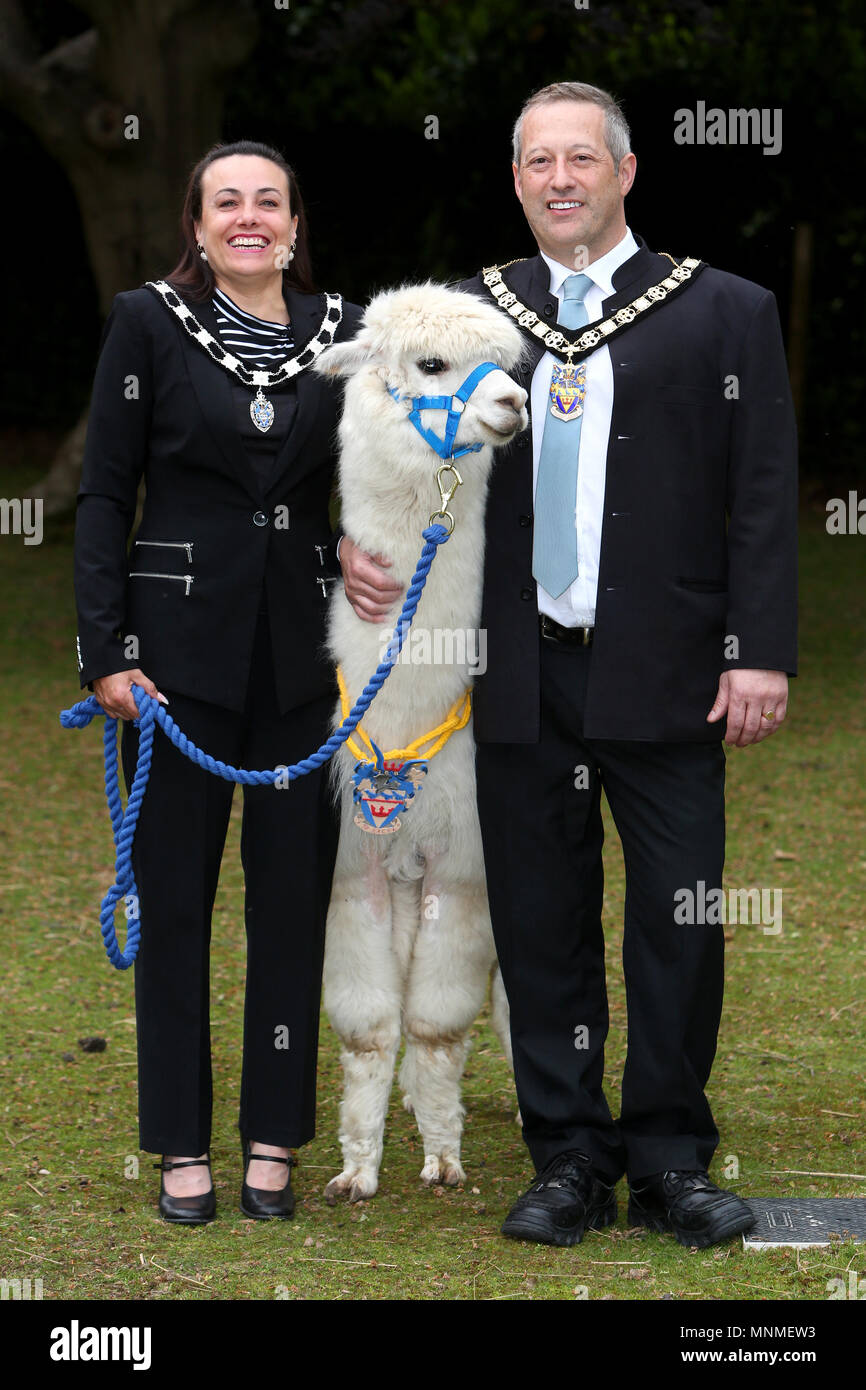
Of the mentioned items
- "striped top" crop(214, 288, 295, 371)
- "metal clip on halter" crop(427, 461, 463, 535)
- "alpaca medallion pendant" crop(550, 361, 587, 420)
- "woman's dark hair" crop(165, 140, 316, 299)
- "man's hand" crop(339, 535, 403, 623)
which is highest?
"woman's dark hair" crop(165, 140, 316, 299)

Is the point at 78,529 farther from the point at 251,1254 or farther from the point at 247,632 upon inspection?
the point at 251,1254

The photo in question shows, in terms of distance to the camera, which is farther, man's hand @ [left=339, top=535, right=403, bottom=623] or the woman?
man's hand @ [left=339, top=535, right=403, bottom=623]

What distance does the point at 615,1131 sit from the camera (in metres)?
3.55

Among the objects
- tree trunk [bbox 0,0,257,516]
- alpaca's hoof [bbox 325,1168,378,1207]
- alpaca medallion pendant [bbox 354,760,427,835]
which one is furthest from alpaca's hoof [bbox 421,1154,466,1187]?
tree trunk [bbox 0,0,257,516]

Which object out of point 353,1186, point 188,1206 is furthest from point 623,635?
point 188,1206

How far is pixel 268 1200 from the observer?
139 inches

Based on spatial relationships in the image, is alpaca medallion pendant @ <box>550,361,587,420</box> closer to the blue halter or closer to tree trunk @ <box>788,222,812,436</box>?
the blue halter

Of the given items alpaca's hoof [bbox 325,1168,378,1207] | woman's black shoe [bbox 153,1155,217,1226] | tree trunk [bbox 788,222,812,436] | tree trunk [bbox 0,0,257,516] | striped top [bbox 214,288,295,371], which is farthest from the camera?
tree trunk [bbox 788,222,812,436]

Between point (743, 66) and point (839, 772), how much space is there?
24.5ft

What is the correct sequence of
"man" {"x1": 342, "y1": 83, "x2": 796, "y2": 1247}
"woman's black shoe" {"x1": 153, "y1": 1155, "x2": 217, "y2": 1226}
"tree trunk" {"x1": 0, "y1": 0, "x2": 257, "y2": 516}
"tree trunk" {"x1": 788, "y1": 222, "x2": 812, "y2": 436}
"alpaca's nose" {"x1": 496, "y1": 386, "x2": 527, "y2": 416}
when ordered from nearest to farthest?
"alpaca's nose" {"x1": 496, "y1": 386, "x2": 527, "y2": 416} → "man" {"x1": 342, "y1": 83, "x2": 796, "y2": 1247} → "woman's black shoe" {"x1": 153, "y1": 1155, "x2": 217, "y2": 1226} → "tree trunk" {"x1": 0, "y1": 0, "x2": 257, "y2": 516} → "tree trunk" {"x1": 788, "y1": 222, "x2": 812, "y2": 436}

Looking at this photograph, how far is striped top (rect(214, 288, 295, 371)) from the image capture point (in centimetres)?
339

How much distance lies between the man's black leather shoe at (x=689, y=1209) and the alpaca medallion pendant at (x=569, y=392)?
1.47 meters

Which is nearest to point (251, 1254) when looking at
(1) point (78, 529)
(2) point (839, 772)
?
(1) point (78, 529)

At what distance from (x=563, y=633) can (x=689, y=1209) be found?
1.11 meters
